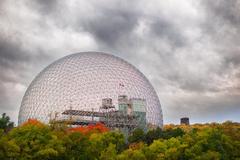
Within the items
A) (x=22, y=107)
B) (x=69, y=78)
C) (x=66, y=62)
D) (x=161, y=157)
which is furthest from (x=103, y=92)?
(x=161, y=157)

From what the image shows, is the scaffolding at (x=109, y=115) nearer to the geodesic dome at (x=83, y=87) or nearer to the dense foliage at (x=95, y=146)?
the geodesic dome at (x=83, y=87)

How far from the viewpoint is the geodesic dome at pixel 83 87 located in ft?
188

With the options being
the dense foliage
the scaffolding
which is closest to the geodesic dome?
the scaffolding

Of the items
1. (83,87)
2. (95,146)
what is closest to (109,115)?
(83,87)

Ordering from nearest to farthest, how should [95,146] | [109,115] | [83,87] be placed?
1. [95,146]
2. [109,115]
3. [83,87]

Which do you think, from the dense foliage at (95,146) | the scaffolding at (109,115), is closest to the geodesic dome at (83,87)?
the scaffolding at (109,115)

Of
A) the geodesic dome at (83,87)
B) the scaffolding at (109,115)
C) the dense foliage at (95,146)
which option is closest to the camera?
the dense foliage at (95,146)

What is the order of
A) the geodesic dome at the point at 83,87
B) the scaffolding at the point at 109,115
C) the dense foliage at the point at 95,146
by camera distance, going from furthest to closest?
the geodesic dome at the point at 83,87 → the scaffolding at the point at 109,115 → the dense foliage at the point at 95,146

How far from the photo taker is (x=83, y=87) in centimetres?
5838

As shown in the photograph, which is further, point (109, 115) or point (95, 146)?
point (109, 115)

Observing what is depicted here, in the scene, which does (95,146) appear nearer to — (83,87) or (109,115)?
(109,115)

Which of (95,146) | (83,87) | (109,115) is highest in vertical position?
(83,87)

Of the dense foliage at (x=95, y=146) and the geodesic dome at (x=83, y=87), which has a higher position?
the geodesic dome at (x=83, y=87)

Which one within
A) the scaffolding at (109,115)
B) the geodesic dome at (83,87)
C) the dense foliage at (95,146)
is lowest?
the dense foliage at (95,146)
